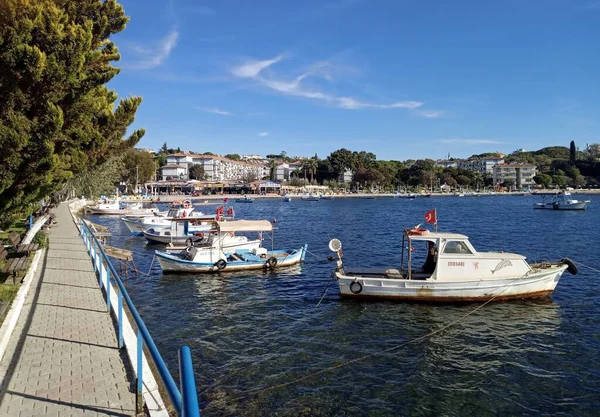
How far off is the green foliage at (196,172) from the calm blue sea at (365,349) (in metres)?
166

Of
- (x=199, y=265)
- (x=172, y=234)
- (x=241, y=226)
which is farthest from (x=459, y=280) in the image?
(x=172, y=234)

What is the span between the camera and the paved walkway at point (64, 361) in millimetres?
6832

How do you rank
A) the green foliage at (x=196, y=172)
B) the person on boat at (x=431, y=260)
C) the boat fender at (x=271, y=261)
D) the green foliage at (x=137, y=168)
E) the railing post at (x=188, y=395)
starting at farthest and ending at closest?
the green foliage at (x=196, y=172)
the green foliage at (x=137, y=168)
the boat fender at (x=271, y=261)
the person on boat at (x=431, y=260)
the railing post at (x=188, y=395)

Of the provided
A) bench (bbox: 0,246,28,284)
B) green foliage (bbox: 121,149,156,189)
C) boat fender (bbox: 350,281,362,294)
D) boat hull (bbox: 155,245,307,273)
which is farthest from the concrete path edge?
green foliage (bbox: 121,149,156,189)

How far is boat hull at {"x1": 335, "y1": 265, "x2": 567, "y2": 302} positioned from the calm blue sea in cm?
39

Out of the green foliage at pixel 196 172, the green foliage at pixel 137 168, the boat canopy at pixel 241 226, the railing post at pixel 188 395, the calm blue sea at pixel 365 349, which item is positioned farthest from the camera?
the green foliage at pixel 196 172

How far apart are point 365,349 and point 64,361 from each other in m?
8.48

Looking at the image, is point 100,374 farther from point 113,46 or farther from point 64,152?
point 113,46

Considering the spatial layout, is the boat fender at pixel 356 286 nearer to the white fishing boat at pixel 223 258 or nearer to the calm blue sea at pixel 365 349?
the calm blue sea at pixel 365 349

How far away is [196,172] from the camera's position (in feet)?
609

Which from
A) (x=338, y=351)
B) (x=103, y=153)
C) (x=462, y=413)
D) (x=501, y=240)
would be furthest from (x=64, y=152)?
(x=501, y=240)

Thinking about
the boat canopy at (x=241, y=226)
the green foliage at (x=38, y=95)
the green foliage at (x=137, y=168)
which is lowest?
the boat canopy at (x=241, y=226)

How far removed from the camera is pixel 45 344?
9.38 metres

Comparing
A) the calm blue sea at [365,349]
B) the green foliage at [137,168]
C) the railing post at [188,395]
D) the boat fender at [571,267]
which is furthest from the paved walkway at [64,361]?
the green foliage at [137,168]
